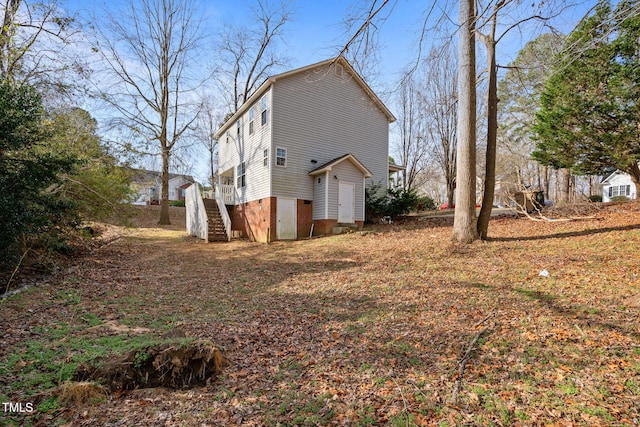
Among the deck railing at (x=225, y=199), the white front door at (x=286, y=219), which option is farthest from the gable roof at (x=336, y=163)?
the deck railing at (x=225, y=199)

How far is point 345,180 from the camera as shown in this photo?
50.5 feet

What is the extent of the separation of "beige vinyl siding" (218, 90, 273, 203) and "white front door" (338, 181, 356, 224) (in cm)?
346

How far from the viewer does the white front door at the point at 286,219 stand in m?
14.6

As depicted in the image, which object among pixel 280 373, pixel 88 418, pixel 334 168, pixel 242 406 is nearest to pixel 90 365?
pixel 88 418

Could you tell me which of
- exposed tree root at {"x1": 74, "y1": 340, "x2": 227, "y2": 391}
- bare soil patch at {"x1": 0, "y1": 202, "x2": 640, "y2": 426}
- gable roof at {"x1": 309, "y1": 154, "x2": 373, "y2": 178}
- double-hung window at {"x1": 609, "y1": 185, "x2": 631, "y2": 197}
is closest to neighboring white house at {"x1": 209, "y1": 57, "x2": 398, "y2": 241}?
gable roof at {"x1": 309, "y1": 154, "x2": 373, "y2": 178}

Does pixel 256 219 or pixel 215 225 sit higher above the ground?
pixel 256 219

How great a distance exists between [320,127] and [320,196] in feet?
11.8

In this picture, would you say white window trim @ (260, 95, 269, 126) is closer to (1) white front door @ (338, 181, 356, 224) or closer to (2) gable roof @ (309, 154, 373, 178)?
(2) gable roof @ (309, 154, 373, 178)

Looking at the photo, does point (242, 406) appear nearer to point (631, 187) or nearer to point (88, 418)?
point (88, 418)

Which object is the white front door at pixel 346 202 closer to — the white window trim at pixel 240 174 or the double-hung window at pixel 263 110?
the double-hung window at pixel 263 110

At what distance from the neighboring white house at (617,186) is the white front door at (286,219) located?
101ft

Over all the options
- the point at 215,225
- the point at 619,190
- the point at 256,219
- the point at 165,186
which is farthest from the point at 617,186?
the point at 165,186

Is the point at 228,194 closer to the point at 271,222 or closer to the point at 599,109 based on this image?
the point at 271,222

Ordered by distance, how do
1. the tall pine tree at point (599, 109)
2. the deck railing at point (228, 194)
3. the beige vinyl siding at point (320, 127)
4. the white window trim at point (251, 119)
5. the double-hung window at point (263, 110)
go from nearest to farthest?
the tall pine tree at point (599, 109), the beige vinyl siding at point (320, 127), the double-hung window at point (263, 110), the white window trim at point (251, 119), the deck railing at point (228, 194)
